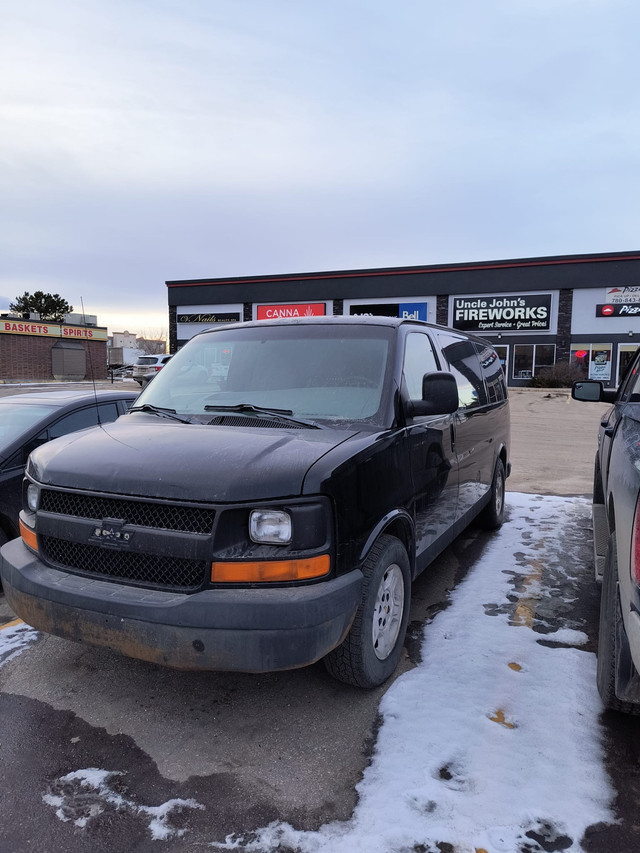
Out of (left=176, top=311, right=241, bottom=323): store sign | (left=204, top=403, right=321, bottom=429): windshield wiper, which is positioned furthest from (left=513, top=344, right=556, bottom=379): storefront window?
(left=204, top=403, right=321, bottom=429): windshield wiper

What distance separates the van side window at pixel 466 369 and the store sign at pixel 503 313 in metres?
26.8

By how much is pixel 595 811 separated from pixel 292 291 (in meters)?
34.6

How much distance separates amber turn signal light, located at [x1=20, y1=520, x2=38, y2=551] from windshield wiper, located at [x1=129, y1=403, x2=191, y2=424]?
37.6 inches

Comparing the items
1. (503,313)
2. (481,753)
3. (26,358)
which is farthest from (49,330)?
(481,753)

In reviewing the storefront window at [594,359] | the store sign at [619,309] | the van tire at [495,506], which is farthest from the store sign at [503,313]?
the van tire at [495,506]

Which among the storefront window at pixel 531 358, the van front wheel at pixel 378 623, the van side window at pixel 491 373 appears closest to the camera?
the van front wheel at pixel 378 623

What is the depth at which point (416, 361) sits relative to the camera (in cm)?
396

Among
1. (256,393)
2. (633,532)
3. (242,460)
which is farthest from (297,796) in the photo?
(256,393)

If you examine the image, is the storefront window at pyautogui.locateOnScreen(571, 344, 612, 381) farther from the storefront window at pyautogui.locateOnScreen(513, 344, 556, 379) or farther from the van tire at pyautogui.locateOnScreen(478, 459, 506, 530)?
the van tire at pyautogui.locateOnScreen(478, 459, 506, 530)

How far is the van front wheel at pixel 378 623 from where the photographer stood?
9.49 feet

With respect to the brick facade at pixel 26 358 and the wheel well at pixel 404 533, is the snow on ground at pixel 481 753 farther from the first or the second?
the brick facade at pixel 26 358

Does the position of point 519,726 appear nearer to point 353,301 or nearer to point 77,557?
point 77,557

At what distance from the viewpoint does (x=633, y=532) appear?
2.12 metres

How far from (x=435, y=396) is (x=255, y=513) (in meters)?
1.36
